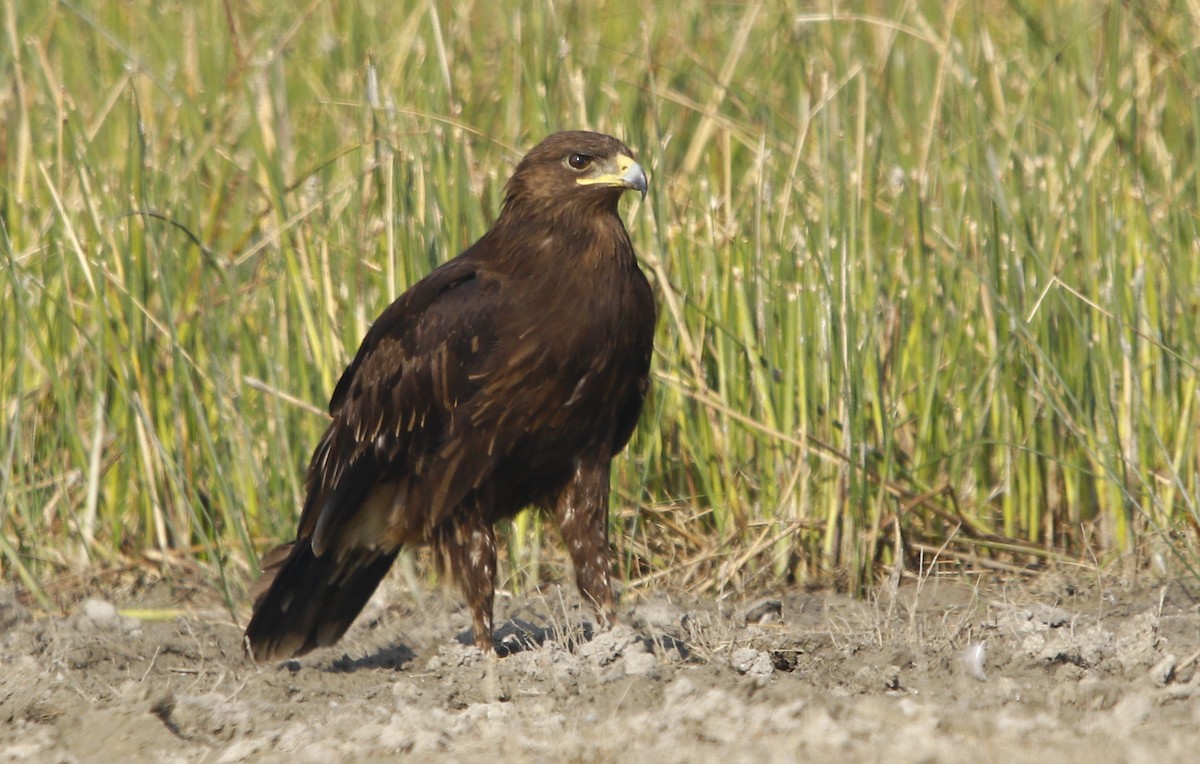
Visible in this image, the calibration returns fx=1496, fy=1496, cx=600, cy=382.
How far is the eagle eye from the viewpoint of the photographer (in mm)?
4156

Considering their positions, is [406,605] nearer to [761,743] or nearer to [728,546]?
[728,546]

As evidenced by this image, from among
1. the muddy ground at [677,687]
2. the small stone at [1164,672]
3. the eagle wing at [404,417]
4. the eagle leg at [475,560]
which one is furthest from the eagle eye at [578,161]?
the small stone at [1164,672]

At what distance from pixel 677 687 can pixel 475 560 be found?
3.57 feet

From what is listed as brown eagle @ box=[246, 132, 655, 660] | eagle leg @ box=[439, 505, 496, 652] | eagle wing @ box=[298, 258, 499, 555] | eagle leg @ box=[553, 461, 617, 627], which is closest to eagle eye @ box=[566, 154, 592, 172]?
brown eagle @ box=[246, 132, 655, 660]

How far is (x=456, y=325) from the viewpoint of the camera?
4035 millimetres

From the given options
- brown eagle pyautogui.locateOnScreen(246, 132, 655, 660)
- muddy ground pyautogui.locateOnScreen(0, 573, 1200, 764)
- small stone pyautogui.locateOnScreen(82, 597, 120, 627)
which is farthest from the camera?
small stone pyautogui.locateOnScreen(82, 597, 120, 627)

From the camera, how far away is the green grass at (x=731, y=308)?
4609 mm

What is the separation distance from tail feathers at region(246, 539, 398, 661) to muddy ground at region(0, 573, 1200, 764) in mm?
80

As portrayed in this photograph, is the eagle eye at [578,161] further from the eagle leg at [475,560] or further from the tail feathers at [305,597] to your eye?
the tail feathers at [305,597]

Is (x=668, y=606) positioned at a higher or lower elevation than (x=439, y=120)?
lower

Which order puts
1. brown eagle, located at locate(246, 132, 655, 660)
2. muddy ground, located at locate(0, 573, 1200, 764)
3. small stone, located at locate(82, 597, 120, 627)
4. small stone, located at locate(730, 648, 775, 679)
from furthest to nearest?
small stone, located at locate(82, 597, 120, 627) < brown eagle, located at locate(246, 132, 655, 660) < small stone, located at locate(730, 648, 775, 679) < muddy ground, located at locate(0, 573, 1200, 764)

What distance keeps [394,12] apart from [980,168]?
3229 mm

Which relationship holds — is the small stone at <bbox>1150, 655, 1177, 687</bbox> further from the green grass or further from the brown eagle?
the brown eagle

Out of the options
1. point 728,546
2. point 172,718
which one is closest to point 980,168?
point 728,546
